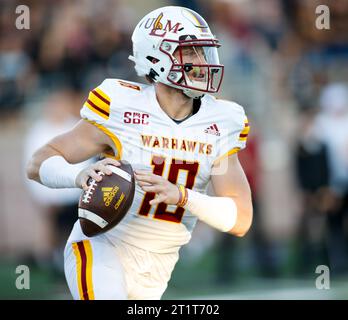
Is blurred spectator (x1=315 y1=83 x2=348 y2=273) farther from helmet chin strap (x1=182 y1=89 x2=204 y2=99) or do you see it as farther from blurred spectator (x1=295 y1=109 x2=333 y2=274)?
helmet chin strap (x1=182 y1=89 x2=204 y2=99)

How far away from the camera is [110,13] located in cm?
1012

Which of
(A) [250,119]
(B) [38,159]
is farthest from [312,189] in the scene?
(B) [38,159]

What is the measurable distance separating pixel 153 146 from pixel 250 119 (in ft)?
Result: 17.9

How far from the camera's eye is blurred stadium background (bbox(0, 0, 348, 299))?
9633 mm


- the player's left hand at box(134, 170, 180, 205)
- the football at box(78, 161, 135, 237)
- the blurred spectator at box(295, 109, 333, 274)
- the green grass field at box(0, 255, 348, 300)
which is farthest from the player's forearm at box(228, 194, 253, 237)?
the blurred spectator at box(295, 109, 333, 274)

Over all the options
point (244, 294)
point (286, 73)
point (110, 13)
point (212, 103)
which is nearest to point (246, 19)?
point (286, 73)

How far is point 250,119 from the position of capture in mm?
10258

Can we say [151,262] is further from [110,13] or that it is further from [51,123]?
[110,13]

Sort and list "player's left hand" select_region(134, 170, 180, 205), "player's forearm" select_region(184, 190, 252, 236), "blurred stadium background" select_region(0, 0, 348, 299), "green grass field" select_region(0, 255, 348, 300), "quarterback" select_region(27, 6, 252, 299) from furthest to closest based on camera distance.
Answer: "blurred stadium background" select_region(0, 0, 348, 299) → "green grass field" select_region(0, 255, 348, 300) → "quarterback" select_region(27, 6, 252, 299) → "player's forearm" select_region(184, 190, 252, 236) → "player's left hand" select_region(134, 170, 180, 205)

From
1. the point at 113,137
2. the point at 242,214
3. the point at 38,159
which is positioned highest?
the point at 113,137

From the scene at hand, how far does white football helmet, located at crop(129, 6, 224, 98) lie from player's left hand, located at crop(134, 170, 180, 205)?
569 millimetres

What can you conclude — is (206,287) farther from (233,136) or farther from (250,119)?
(233,136)

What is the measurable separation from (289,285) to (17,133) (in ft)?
11.3

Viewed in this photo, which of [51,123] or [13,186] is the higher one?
[51,123]
